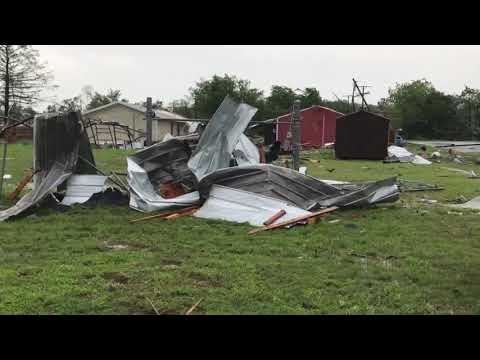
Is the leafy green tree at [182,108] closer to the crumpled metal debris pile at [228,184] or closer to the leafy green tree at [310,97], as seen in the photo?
the leafy green tree at [310,97]

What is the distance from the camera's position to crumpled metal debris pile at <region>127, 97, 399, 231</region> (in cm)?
814

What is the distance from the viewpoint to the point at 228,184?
8648 mm

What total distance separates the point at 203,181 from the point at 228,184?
0.45 meters

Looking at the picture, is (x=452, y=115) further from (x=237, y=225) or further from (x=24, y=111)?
(x=237, y=225)

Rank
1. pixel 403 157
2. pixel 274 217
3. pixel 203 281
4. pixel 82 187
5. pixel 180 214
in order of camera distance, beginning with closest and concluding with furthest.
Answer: pixel 203 281 → pixel 274 217 → pixel 180 214 → pixel 82 187 → pixel 403 157

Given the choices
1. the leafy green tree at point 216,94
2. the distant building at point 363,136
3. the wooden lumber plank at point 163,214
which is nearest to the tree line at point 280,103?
the leafy green tree at point 216,94

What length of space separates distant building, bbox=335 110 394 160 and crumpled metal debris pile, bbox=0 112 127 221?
19.5 m

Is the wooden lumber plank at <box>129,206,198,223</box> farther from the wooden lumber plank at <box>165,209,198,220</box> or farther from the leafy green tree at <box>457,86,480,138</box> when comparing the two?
the leafy green tree at <box>457,86,480,138</box>

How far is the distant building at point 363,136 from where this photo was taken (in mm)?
26781

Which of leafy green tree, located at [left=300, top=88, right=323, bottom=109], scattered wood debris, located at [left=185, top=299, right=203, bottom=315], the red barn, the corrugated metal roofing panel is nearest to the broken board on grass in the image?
the corrugated metal roofing panel

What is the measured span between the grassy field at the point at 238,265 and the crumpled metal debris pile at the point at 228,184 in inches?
19.8

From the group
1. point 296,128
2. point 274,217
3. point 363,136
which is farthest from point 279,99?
point 274,217

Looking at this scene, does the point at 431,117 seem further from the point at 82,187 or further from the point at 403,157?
the point at 82,187
